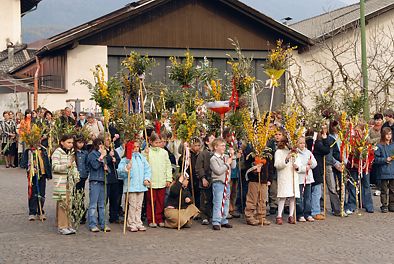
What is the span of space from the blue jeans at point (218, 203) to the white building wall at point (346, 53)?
17.2 m

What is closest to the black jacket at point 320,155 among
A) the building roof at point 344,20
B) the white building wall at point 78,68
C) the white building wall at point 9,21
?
the white building wall at point 78,68

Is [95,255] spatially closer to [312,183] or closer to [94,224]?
[94,224]

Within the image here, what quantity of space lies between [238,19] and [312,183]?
1644cm

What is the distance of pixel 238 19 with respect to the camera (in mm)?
30312

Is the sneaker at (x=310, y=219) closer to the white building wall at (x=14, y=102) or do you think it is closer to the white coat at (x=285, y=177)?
the white coat at (x=285, y=177)

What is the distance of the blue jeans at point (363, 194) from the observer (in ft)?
51.1

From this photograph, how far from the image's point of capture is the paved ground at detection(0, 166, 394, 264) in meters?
10.9

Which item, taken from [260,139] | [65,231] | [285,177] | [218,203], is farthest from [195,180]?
[65,231]

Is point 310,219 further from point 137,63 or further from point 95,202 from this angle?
point 137,63

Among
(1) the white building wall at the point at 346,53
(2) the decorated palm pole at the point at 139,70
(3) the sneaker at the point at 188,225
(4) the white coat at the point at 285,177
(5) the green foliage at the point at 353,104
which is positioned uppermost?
(1) the white building wall at the point at 346,53

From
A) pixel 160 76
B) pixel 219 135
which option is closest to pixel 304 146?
pixel 219 135

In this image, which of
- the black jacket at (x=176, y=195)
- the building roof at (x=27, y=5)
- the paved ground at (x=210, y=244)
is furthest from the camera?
the building roof at (x=27, y=5)

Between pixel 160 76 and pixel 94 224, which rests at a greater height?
pixel 160 76

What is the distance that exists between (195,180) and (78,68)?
587 inches
